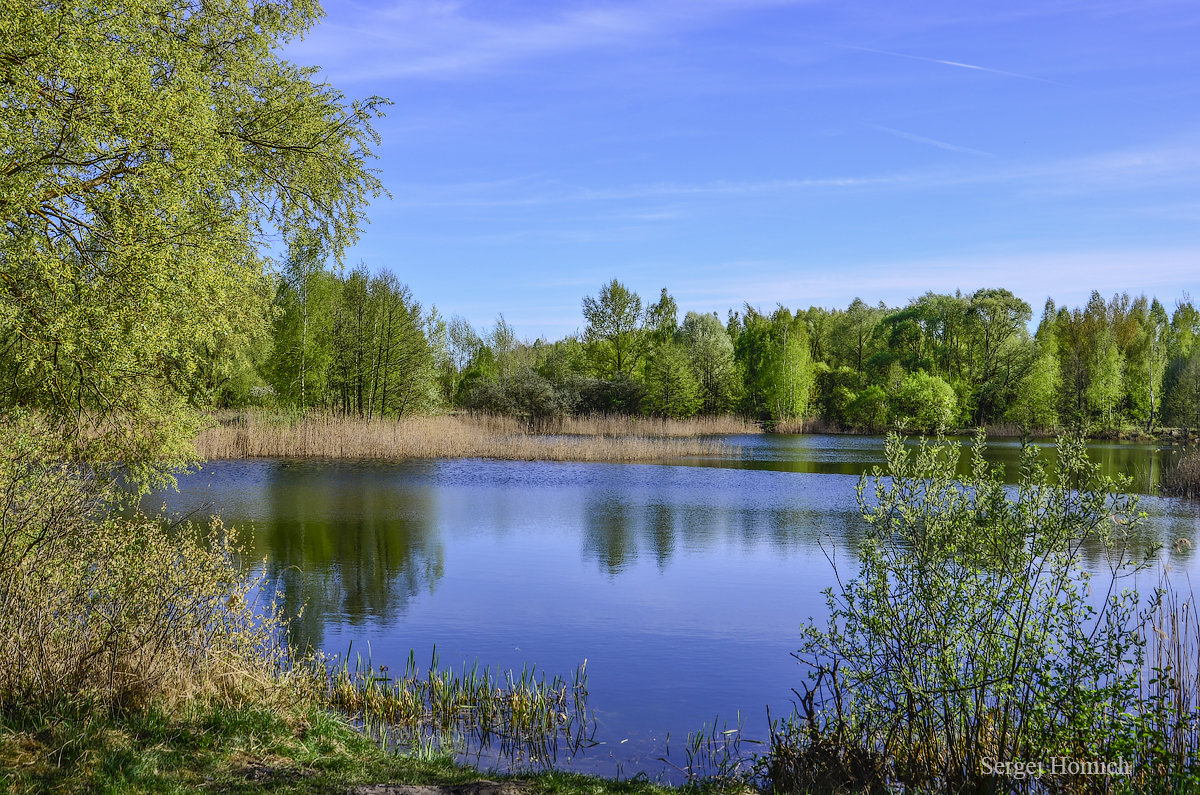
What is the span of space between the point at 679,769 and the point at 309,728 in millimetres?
3016

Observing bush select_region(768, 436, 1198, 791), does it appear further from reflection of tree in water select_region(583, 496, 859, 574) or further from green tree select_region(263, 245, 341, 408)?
green tree select_region(263, 245, 341, 408)

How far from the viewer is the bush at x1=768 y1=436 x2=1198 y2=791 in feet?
19.1

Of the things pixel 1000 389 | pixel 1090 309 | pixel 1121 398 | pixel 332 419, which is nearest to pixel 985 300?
pixel 1000 389

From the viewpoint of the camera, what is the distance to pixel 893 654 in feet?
21.1

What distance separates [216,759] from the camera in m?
5.49

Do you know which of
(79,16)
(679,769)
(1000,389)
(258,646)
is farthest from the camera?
(1000,389)

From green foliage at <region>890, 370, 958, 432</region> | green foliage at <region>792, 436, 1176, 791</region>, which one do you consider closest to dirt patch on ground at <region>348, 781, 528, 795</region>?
green foliage at <region>792, 436, 1176, 791</region>

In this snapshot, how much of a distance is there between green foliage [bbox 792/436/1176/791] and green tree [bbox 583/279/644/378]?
58.6 m

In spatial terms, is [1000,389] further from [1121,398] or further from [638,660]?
[638,660]

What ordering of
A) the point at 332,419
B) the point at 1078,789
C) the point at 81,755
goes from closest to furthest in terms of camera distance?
the point at 81,755, the point at 1078,789, the point at 332,419

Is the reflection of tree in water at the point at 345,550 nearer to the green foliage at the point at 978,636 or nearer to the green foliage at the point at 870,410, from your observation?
the green foliage at the point at 978,636

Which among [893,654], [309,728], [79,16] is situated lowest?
[309,728]

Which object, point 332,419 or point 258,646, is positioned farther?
point 332,419

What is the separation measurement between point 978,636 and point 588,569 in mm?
9560
